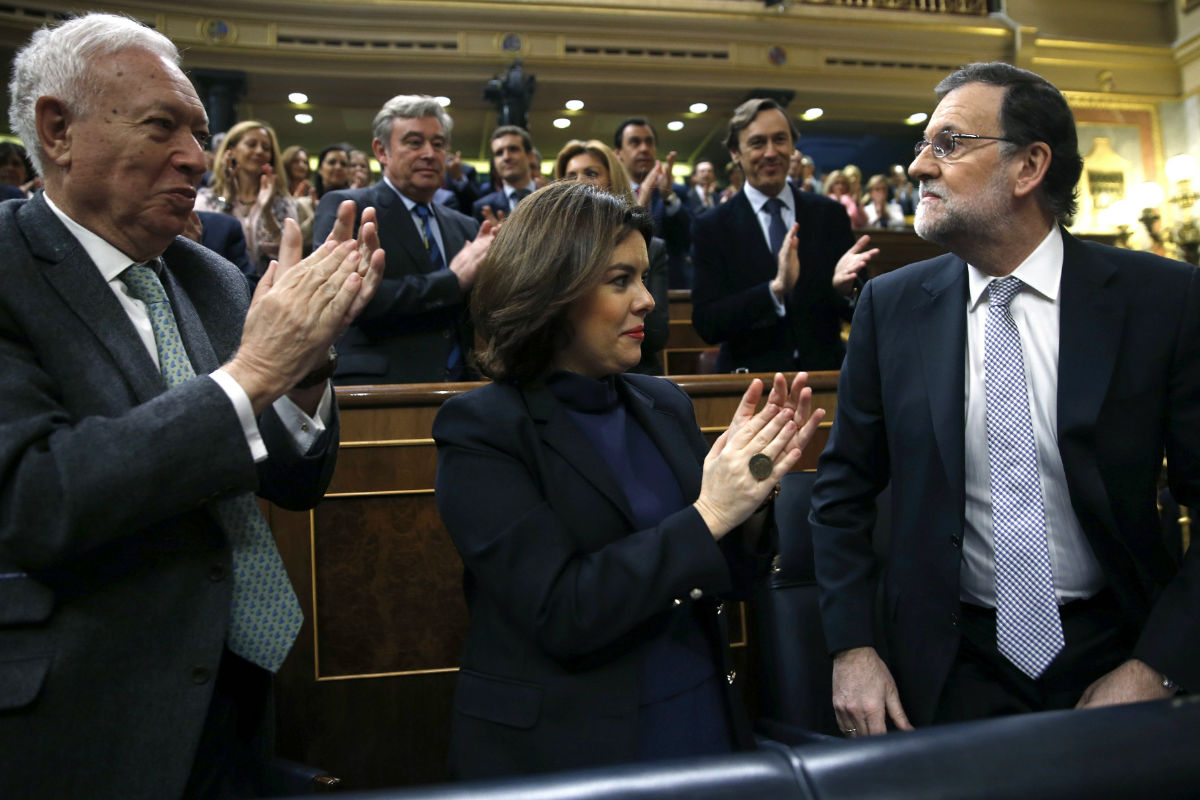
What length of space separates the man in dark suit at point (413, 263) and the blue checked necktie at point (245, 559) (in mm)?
1265

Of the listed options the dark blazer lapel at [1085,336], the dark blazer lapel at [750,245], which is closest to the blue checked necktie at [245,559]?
the dark blazer lapel at [1085,336]

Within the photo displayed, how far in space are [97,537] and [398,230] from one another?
1879 mm

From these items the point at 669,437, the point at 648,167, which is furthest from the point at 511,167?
the point at 669,437

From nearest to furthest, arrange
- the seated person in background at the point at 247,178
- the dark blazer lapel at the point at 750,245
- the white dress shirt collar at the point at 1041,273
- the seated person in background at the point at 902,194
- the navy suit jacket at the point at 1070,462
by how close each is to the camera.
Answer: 1. the navy suit jacket at the point at 1070,462
2. the white dress shirt collar at the point at 1041,273
3. the dark blazer lapel at the point at 750,245
4. the seated person in background at the point at 247,178
5. the seated person in background at the point at 902,194

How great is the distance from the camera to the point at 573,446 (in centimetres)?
121

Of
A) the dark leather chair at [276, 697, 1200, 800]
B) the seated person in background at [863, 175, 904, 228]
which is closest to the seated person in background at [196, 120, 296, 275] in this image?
the dark leather chair at [276, 697, 1200, 800]

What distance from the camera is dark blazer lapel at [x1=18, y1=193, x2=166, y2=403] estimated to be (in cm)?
104

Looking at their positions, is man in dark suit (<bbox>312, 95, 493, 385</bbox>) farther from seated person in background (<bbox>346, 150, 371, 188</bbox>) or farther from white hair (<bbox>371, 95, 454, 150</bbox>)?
seated person in background (<bbox>346, 150, 371, 188</bbox>)

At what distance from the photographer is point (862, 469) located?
148 centimetres

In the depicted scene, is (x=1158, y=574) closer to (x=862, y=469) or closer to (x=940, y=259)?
(x=862, y=469)

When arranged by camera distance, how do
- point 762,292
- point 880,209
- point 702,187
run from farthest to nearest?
point 880,209
point 702,187
point 762,292

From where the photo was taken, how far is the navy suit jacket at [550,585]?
3.55ft

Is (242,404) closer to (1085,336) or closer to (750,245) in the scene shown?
(1085,336)

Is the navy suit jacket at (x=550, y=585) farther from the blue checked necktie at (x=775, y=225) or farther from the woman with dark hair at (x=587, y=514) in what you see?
the blue checked necktie at (x=775, y=225)
